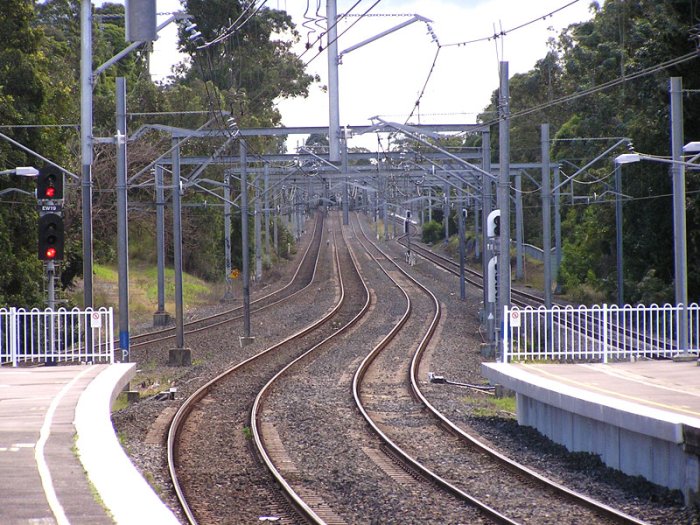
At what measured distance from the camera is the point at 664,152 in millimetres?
35781

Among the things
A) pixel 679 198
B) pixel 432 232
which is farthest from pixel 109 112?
pixel 432 232

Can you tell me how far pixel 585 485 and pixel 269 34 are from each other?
6006 cm

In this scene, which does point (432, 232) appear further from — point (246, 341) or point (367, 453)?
point (367, 453)

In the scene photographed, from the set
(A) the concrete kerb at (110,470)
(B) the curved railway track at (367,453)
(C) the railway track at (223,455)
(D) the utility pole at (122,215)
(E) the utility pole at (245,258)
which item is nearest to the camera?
(A) the concrete kerb at (110,470)

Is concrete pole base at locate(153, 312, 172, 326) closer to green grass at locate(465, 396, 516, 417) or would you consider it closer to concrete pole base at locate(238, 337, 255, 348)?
concrete pole base at locate(238, 337, 255, 348)

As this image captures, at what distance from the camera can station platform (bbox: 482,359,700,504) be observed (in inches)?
440

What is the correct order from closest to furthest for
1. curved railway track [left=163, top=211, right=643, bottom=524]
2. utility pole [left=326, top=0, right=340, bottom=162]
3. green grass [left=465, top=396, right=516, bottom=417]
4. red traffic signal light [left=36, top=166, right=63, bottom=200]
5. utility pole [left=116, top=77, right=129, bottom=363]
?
curved railway track [left=163, top=211, right=643, bottom=524], green grass [left=465, top=396, right=516, bottom=417], utility pole [left=326, top=0, right=340, bottom=162], red traffic signal light [left=36, top=166, right=63, bottom=200], utility pole [left=116, top=77, right=129, bottom=363]

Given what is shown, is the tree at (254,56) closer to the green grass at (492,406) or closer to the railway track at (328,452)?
the railway track at (328,452)

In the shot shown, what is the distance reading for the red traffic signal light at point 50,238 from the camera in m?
20.6

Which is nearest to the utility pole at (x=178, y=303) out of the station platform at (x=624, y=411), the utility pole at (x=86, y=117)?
the utility pole at (x=86, y=117)

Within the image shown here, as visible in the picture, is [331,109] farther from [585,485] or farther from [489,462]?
[585,485]

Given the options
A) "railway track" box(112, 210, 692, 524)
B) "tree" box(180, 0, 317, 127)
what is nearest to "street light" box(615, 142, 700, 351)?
"railway track" box(112, 210, 692, 524)

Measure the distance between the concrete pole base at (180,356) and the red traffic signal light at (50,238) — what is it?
6.23 meters

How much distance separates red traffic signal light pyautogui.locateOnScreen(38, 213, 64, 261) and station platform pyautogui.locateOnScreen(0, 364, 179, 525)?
356 cm
